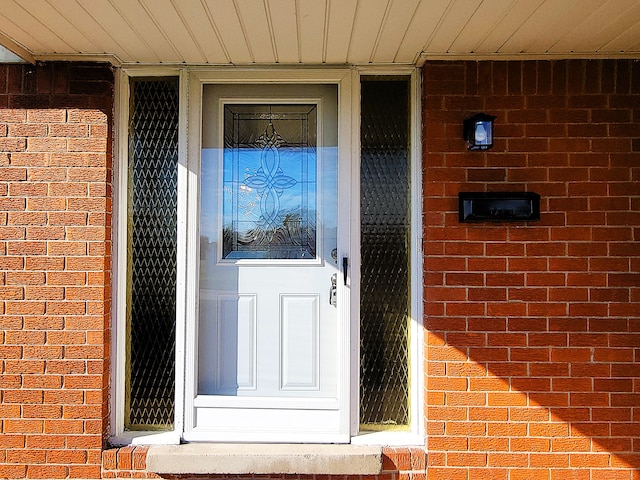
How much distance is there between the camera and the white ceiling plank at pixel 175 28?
7.18 ft

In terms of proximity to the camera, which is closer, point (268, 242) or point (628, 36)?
point (628, 36)

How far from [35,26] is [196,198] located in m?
1.12

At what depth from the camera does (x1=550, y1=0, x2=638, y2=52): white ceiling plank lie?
2168mm

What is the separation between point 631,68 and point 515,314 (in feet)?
4.83

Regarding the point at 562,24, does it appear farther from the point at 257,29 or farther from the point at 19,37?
the point at 19,37

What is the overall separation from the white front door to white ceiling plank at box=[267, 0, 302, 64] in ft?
0.88

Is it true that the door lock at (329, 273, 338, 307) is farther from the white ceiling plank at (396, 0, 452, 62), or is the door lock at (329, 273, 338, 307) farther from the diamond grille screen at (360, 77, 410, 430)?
the white ceiling plank at (396, 0, 452, 62)

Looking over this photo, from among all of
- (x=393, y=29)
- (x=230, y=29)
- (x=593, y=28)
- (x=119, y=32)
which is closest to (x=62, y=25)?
(x=119, y=32)

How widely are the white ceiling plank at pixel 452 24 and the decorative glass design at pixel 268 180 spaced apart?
31.1 inches

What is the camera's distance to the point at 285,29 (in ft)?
7.82

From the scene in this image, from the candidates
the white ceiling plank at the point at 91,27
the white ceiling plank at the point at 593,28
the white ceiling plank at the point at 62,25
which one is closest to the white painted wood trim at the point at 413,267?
the white ceiling plank at the point at 593,28

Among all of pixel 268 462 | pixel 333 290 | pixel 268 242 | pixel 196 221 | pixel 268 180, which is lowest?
pixel 268 462

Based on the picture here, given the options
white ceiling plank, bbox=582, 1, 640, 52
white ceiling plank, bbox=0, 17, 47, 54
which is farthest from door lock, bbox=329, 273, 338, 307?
white ceiling plank, bbox=0, 17, 47, 54

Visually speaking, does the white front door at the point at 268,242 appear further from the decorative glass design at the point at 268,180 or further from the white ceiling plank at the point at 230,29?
the white ceiling plank at the point at 230,29
